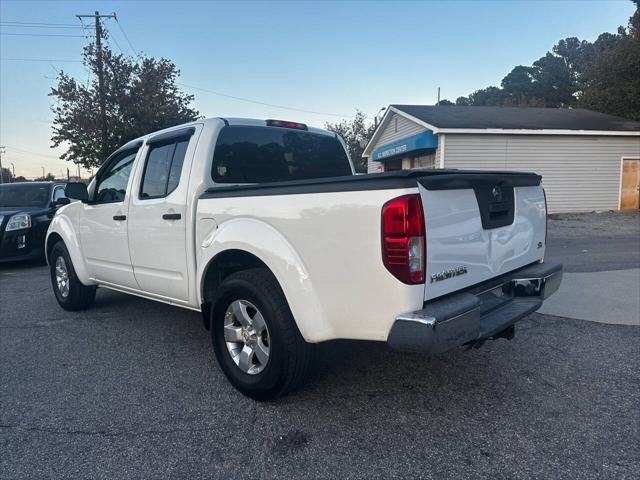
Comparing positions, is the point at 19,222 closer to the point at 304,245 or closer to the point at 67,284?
the point at 67,284

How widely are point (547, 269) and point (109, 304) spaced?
514cm

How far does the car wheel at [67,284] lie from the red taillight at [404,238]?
4326 mm

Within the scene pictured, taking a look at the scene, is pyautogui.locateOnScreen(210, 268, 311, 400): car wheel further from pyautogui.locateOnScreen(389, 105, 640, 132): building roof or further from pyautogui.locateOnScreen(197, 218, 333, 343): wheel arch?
pyautogui.locateOnScreen(389, 105, 640, 132): building roof

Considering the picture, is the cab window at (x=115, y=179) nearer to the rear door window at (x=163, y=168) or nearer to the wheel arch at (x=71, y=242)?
the rear door window at (x=163, y=168)

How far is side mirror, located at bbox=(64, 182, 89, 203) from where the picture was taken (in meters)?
4.81

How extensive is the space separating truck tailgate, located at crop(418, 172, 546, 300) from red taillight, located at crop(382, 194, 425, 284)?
6cm

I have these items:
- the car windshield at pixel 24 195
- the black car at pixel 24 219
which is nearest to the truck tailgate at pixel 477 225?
the black car at pixel 24 219

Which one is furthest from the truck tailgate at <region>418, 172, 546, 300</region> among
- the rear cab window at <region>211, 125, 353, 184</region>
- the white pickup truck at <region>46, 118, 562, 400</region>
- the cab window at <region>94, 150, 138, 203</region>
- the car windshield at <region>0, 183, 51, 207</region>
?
the car windshield at <region>0, 183, 51, 207</region>

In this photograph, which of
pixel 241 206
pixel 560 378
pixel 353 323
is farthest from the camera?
pixel 560 378

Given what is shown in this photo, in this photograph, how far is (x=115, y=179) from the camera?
15.4ft

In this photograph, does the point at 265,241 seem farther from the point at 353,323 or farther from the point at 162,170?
the point at 162,170

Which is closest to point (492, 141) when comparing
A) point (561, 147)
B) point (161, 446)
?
point (561, 147)

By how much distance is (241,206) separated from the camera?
3.12 metres

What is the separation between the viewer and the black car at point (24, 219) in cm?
866
